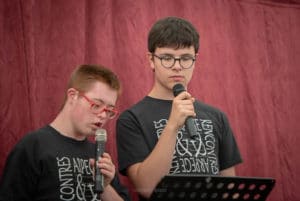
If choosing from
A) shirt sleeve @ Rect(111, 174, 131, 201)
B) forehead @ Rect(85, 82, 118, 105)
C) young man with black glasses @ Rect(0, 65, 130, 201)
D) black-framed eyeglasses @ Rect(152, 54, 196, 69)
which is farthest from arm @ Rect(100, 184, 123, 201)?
black-framed eyeglasses @ Rect(152, 54, 196, 69)

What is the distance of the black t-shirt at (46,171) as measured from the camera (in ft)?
5.01

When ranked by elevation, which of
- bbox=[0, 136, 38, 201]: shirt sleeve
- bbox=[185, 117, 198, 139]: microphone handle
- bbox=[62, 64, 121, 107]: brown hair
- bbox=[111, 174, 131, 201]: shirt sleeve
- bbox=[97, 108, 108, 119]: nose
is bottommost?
bbox=[111, 174, 131, 201]: shirt sleeve

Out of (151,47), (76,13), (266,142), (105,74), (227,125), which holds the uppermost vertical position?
(76,13)

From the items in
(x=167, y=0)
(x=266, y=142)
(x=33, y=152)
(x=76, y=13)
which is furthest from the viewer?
(x=266, y=142)

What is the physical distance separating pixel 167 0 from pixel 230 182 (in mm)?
1505

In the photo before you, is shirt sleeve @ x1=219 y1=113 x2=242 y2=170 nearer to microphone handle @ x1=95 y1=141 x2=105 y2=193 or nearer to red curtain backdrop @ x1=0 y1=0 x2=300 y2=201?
red curtain backdrop @ x1=0 y1=0 x2=300 y2=201

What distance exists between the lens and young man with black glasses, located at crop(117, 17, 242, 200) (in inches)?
67.4

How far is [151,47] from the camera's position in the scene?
6.01 ft

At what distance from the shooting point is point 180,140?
1.78 m

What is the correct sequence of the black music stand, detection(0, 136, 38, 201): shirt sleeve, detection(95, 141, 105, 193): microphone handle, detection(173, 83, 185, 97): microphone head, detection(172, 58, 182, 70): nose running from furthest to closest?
detection(172, 58, 182, 70): nose, detection(173, 83, 185, 97): microphone head, detection(0, 136, 38, 201): shirt sleeve, detection(95, 141, 105, 193): microphone handle, the black music stand

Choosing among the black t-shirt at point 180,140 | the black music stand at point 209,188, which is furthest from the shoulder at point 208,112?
the black music stand at point 209,188

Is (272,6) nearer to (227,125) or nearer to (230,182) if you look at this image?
(227,125)

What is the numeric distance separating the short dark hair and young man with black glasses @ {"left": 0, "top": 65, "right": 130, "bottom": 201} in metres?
0.25

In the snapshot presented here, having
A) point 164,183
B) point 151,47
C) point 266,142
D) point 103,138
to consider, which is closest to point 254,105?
point 266,142
